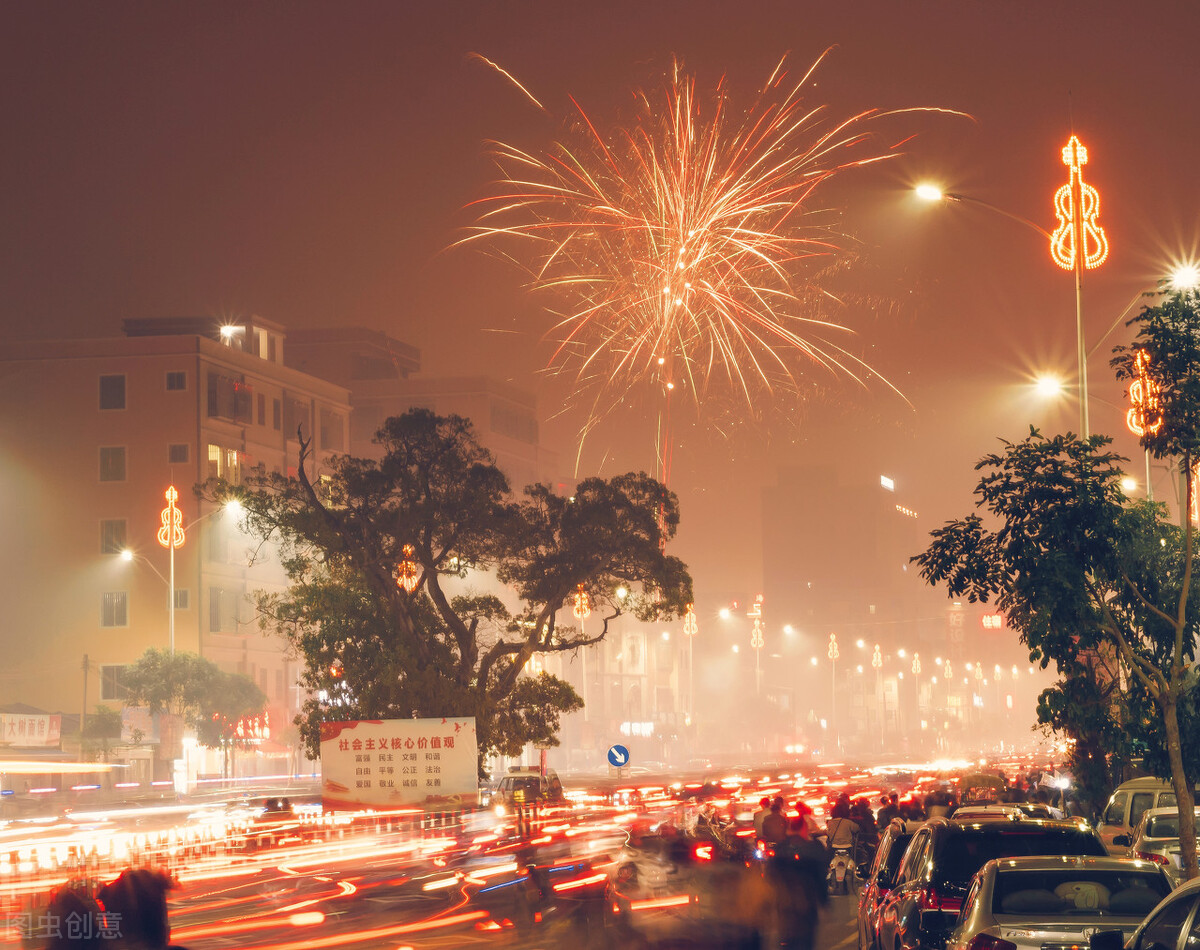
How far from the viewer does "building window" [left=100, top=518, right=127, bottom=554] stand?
85188mm

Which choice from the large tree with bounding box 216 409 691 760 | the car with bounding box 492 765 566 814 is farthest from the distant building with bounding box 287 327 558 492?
the large tree with bounding box 216 409 691 760

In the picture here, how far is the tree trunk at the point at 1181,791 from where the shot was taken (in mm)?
14062

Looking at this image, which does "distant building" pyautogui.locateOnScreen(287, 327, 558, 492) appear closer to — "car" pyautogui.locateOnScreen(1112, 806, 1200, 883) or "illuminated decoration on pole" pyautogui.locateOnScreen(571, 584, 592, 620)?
"illuminated decoration on pole" pyautogui.locateOnScreen(571, 584, 592, 620)

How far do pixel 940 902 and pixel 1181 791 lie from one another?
3.50 metres

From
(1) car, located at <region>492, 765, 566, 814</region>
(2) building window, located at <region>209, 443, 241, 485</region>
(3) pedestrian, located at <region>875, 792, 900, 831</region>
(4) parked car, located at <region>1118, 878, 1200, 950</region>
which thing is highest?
(2) building window, located at <region>209, 443, 241, 485</region>

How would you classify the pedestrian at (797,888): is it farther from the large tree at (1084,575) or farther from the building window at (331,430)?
the building window at (331,430)

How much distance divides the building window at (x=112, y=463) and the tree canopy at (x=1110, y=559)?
76.8 metres

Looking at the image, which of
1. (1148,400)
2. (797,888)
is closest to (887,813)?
(797,888)

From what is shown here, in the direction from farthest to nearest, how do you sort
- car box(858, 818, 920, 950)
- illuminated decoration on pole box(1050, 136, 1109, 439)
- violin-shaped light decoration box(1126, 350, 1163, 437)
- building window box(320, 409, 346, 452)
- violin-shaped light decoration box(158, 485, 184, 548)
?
building window box(320, 409, 346, 452)
violin-shaped light decoration box(158, 485, 184, 548)
illuminated decoration on pole box(1050, 136, 1109, 439)
violin-shaped light decoration box(1126, 350, 1163, 437)
car box(858, 818, 920, 950)

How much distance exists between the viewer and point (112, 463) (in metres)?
86.0

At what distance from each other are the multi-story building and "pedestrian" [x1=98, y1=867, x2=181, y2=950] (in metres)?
78.0

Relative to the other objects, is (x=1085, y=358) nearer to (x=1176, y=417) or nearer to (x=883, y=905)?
(x=1176, y=417)

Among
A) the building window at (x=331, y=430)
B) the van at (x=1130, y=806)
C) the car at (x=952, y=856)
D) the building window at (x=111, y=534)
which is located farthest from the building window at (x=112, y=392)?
the car at (x=952, y=856)

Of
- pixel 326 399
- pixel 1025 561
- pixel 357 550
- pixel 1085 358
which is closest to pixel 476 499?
pixel 357 550
